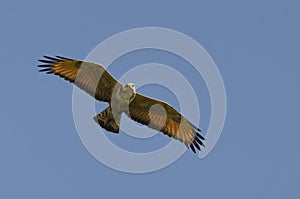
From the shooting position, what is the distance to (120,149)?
25.9 meters

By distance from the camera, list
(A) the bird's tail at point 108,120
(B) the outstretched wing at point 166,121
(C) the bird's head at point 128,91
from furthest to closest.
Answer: (B) the outstretched wing at point 166,121
(A) the bird's tail at point 108,120
(C) the bird's head at point 128,91

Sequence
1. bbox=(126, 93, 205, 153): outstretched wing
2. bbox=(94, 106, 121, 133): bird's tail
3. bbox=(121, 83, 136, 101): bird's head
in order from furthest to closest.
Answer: bbox=(126, 93, 205, 153): outstretched wing → bbox=(94, 106, 121, 133): bird's tail → bbox=(121, 83, 136, 101): bird's head

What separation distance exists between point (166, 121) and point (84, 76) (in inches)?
101

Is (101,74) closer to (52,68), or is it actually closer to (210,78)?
(52,68)

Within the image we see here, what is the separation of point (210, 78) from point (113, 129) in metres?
3.00

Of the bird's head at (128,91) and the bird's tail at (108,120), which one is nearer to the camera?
the bird's head at (128,91)

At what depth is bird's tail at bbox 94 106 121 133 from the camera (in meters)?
25.3

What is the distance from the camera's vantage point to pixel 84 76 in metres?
25.6

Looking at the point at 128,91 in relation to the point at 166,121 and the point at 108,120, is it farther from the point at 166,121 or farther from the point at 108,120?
the point at 166,121

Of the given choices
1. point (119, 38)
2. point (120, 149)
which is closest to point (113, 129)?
point (120, 149)

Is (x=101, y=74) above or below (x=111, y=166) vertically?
above

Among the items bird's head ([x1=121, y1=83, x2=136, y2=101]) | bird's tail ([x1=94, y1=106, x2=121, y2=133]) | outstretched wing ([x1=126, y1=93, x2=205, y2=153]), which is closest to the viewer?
bird's head ([x1=121, y1=83, x2=136, y2=101])

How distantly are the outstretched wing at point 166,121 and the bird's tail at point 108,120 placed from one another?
649mm

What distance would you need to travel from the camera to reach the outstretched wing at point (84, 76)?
25.4m
